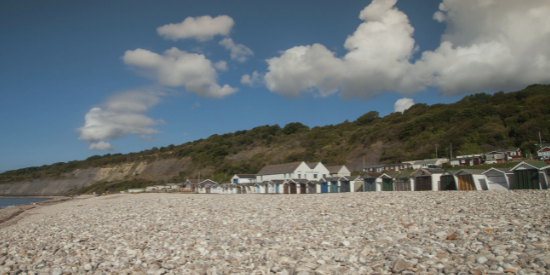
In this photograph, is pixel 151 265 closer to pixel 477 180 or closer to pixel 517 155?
pixel 477 180

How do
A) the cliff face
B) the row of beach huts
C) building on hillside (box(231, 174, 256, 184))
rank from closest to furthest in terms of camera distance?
the row of beach huts < building on hillside (box(231, 174, 256, 184)) < the cliff face

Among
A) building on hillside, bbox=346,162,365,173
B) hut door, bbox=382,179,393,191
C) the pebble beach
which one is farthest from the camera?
building on hillside, bbox=346,162,365,173

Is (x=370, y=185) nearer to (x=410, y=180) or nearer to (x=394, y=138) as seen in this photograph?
(x=410, y=180)

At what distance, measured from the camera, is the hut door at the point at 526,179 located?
25.2m

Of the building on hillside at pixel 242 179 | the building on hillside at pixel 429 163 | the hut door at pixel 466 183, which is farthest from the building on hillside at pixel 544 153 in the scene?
the building on hillside at pixel 242 179

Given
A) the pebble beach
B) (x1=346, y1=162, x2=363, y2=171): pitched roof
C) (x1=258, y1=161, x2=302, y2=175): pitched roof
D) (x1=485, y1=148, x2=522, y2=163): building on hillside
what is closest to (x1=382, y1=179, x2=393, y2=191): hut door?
(x1=258, y1=161, x2=302, y2=175): pitched roof

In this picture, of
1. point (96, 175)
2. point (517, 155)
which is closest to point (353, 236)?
point (517, 155)

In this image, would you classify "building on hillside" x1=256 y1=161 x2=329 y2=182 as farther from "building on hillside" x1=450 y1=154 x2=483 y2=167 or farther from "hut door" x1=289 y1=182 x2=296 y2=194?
"building on hillside" x1=450 y1=154 x2=483 y2=167

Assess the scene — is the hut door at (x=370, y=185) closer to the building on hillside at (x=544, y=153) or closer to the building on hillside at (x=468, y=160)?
the building on hillside at (x=468, y=160)

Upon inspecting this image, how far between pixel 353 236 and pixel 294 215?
5036 mm

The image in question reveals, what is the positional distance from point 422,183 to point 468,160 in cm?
2978

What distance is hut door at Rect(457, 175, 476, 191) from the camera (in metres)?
29.0

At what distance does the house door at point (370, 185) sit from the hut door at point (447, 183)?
7.63 m

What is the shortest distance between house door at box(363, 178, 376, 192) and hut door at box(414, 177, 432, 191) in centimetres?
493
